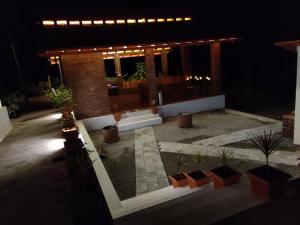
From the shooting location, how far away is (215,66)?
47.9ft

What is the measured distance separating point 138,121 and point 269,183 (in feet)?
28.2

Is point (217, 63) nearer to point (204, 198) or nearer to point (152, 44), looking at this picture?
point (152, 44)

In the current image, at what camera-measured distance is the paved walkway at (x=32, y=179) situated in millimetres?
4738

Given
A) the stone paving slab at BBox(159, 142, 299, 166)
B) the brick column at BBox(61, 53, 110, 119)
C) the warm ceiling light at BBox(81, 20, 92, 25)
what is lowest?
the stone paving slab at BBox(159, 142, 299, 166)

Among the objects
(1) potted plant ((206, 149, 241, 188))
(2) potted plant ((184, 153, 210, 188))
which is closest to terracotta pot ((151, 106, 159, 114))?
(2) potted plant ((184, 153, 210, 188))

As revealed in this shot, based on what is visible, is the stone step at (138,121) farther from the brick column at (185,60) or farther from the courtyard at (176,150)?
the brick column at (185,60)

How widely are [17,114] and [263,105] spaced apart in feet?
50.7

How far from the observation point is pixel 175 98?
1499 cm

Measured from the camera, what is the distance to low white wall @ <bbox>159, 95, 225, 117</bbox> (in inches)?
534

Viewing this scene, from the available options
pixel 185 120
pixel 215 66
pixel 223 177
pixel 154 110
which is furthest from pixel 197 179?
pixel 215 66

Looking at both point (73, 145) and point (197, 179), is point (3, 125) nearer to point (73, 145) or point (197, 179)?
point (73, 145)

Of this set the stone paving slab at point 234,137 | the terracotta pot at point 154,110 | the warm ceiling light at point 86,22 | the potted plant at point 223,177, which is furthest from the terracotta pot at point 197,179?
the warm ceiling light at point 86,22

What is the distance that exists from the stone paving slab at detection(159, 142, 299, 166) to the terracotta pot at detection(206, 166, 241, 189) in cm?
314

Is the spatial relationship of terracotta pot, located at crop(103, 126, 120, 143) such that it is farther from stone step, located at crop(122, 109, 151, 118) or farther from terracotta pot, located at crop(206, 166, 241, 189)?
terracotta pot, located at crop(206, 166, 241, 189)
